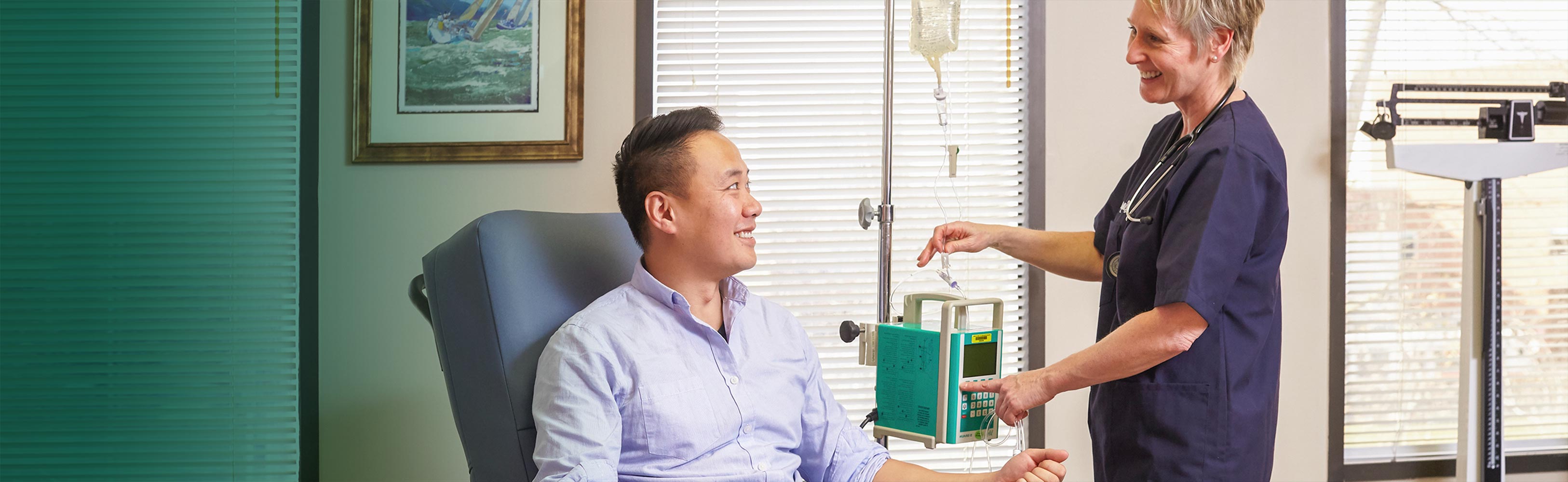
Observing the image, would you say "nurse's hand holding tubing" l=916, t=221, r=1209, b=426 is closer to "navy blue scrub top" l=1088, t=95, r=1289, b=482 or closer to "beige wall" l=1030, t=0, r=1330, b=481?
"navy blue scrub top" l=1088, t=95, r=1289, b=482

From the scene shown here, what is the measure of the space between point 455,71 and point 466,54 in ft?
→ 0.15

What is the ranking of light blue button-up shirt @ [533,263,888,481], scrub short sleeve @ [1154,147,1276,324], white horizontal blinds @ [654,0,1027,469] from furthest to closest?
white horizontal blinds @ [654,0,1027,469] → scrub short sleeve @ [1154,147,1276,324] → light blue button-up shirt @ [533,263,888,481]

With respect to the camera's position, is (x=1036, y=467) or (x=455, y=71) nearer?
(x=1036, y=467)

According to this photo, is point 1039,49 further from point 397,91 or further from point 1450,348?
point 397,91

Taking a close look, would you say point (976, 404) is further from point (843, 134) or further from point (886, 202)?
point (843, 134)

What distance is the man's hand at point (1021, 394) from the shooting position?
1.36 m

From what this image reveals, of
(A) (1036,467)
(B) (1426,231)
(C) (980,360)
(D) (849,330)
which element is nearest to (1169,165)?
(C) (980,360)

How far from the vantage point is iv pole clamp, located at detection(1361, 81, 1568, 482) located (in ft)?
7.00

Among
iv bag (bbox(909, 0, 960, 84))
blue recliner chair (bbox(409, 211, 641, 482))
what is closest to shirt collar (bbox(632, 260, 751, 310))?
blue recliner chair (bbox(409, 211, 641, 482))

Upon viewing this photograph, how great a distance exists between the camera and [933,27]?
1853mm

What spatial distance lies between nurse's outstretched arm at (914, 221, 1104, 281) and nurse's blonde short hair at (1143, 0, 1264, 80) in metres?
0.43

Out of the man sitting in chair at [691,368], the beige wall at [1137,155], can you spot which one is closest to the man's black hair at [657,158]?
the man sitting in chair at [691,368]

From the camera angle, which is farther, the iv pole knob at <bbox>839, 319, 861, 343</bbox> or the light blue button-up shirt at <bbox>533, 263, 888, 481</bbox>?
the iv pole knob at <bbox>839, 319, 861, 343</bbox>

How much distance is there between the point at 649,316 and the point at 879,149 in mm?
1127
